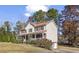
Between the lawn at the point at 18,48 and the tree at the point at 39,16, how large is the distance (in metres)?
0.25

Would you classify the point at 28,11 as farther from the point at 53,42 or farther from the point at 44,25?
the point at 53,42

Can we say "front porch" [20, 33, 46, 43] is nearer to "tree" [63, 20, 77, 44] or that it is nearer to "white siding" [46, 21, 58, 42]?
"white siding" [46, 21, 58, 42]

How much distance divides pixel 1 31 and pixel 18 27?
16 cm

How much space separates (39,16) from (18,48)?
1.14 ft

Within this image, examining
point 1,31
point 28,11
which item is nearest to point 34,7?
point 28,11

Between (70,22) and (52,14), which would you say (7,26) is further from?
(70,22)

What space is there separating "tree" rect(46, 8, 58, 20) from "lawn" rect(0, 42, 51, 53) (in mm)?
305

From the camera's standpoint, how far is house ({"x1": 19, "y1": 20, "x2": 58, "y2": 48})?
223 cm

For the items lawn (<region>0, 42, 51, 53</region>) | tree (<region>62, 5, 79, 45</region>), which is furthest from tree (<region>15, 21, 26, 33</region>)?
tree (<region>62, 5, 79, 45</region>)

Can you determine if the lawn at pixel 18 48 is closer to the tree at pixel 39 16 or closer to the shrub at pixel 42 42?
the shrub at pixel 42 42

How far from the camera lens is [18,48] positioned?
2217 millimetres

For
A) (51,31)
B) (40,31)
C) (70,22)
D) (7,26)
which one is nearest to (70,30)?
(70,22)

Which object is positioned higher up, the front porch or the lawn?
the front porch

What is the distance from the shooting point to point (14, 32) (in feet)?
7.30
